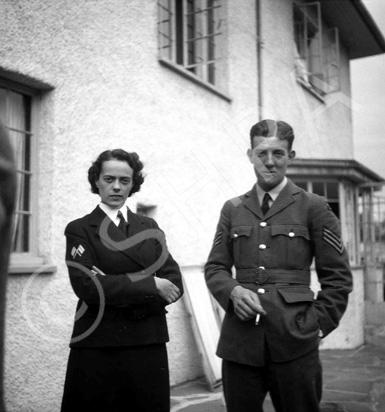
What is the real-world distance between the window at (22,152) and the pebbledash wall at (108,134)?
0.28 feet

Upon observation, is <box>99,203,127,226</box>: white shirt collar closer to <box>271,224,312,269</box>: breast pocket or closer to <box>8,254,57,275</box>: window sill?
<box>271,224,312,269</box>: breast pocket

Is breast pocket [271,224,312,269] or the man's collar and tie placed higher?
the man's collar and tie

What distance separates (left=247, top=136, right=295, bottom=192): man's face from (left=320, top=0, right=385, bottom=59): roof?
26.0 ft

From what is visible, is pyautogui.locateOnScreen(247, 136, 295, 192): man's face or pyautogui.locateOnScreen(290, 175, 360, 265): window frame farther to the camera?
pyautogui.locateOnScreen(290, 175, 360, 265): window frame

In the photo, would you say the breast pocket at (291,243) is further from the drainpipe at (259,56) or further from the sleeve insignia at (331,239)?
the drainpipe at (259,56)

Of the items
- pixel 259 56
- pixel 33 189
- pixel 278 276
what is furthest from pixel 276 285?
pixel 259 56

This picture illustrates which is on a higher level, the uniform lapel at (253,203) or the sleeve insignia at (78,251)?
the uniform lapel at (253,203)

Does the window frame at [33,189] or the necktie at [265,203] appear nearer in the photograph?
the necktie at [265,203]

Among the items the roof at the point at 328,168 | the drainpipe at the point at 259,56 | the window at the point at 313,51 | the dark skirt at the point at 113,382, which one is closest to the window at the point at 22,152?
the dark skirt at the point at 113,382

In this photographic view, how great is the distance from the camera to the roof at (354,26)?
9.80 metres

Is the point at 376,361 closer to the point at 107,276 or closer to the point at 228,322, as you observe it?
the point at 228,322

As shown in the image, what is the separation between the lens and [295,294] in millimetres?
2564

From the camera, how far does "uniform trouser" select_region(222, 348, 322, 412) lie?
8.01ft

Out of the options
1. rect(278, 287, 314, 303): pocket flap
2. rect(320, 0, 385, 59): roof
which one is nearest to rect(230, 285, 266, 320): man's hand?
rect(278, 287, 314, 303): pocket flap
